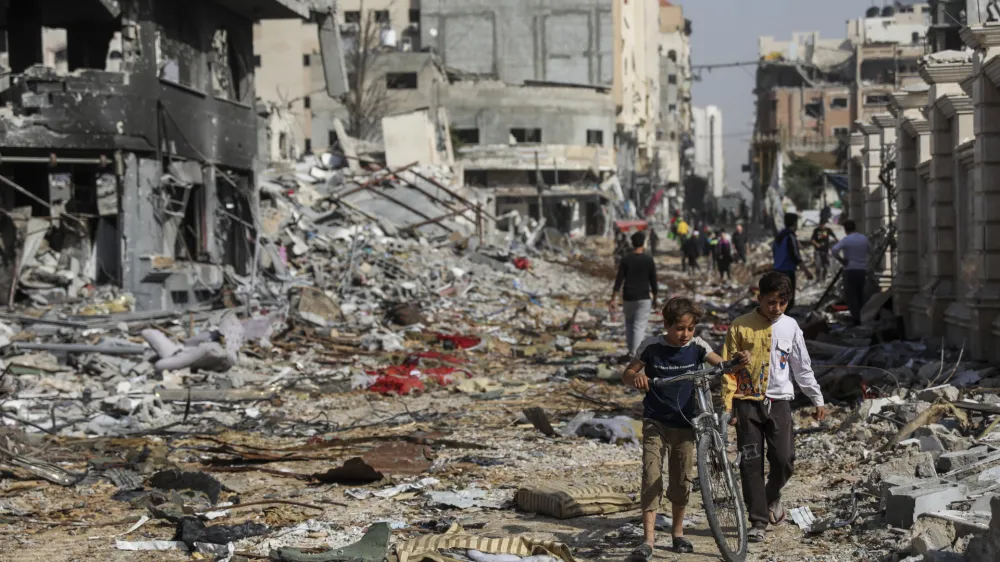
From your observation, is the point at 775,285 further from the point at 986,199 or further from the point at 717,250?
the point at 717,250

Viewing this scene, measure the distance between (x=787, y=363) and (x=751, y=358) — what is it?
237 mm

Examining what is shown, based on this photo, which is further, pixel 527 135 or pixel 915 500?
pixel 527 135

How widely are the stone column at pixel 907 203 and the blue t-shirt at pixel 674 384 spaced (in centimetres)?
1128

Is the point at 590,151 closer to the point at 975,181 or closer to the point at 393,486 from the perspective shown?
the point at 975,181

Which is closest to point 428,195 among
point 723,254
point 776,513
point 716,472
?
point 723,254

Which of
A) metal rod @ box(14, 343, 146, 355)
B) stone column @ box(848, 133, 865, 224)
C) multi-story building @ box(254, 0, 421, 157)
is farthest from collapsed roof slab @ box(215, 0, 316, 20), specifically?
multi-story building @ box(254, 0, 421, 157)

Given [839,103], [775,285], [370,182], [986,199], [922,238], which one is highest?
[839,103]

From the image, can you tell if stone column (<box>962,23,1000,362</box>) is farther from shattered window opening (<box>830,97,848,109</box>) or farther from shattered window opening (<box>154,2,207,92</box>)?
shattered window opening (<box>830,97,848,109</box>)

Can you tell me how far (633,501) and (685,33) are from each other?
123367 mm

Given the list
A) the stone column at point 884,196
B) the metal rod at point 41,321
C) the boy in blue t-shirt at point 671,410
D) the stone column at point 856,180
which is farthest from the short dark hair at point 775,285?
the stone column at point 856,180

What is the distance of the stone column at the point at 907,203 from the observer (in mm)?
17594

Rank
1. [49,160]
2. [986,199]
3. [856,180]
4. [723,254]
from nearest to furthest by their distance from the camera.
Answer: [986,199] → [49,160] → [856,180] → [723,254]

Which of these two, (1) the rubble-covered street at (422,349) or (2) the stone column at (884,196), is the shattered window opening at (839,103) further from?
(2) the stone column at (884,196)

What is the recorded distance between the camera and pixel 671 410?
22.8ft
